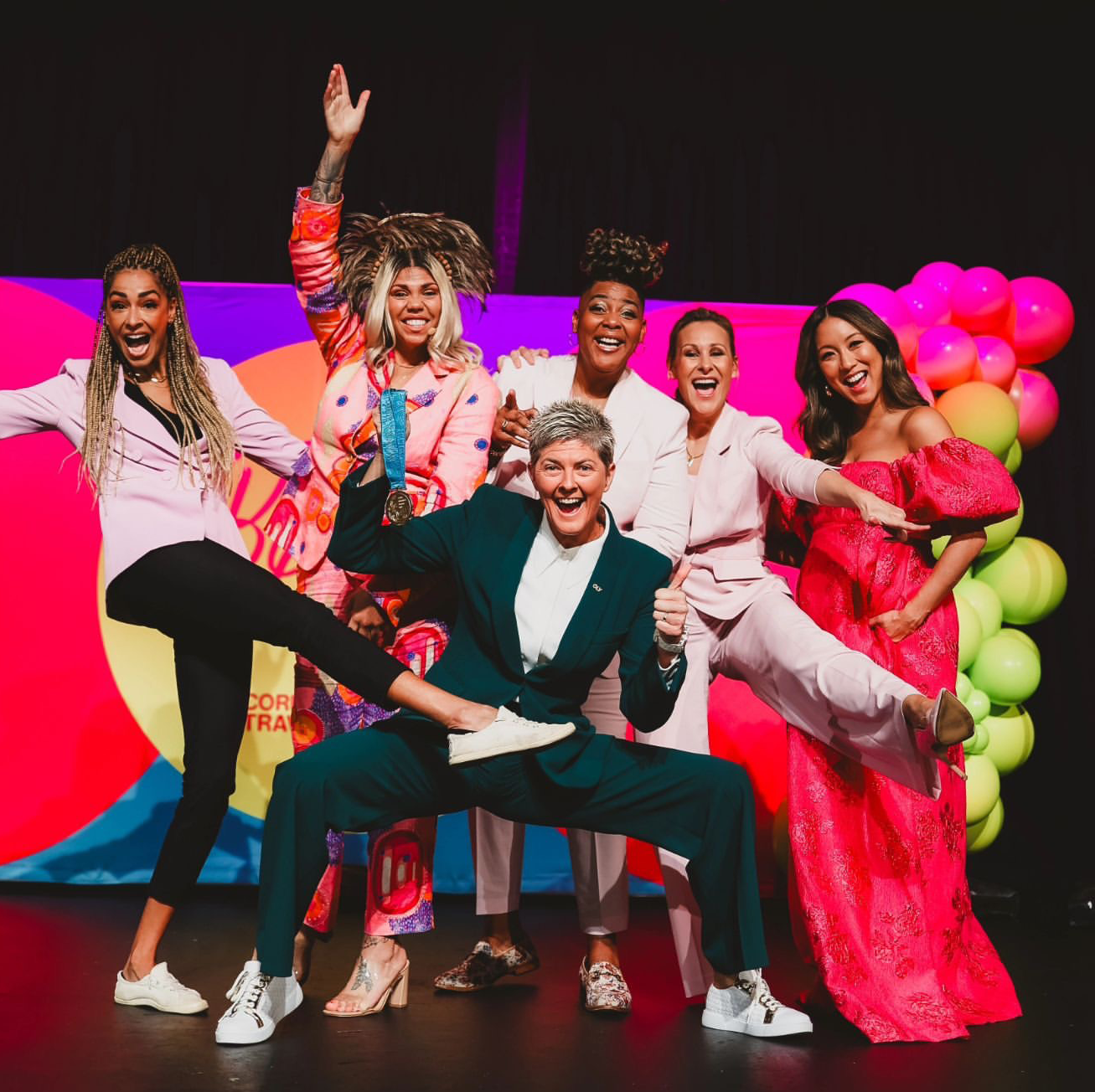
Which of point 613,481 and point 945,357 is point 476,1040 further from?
point 945,357

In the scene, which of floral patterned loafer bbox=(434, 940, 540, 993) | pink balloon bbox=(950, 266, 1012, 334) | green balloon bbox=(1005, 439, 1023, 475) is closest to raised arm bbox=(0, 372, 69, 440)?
floral patterned loafer bbox=(434, 940, 540, 993)

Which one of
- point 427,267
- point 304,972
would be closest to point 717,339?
point 427,267

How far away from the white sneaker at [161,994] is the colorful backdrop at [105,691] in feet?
4.19

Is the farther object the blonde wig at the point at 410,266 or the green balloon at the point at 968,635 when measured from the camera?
the green balloon at the point at 968,635

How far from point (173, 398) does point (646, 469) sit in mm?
1293

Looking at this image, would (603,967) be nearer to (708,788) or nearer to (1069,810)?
(708,788)

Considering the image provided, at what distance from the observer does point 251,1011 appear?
2.87 m

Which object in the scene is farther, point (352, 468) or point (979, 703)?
point (979, 703)

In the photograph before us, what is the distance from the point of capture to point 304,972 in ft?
11.0

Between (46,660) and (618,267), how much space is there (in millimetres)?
2544

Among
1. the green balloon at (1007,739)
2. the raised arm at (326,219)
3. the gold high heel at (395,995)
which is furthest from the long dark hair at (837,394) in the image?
the gold high heel at (395,995)

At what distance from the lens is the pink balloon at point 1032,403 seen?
182 inches

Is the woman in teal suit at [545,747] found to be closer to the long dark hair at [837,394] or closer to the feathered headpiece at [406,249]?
the feathered headpiece at [406,249]

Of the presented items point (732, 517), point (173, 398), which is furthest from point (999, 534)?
point (173, 398)
